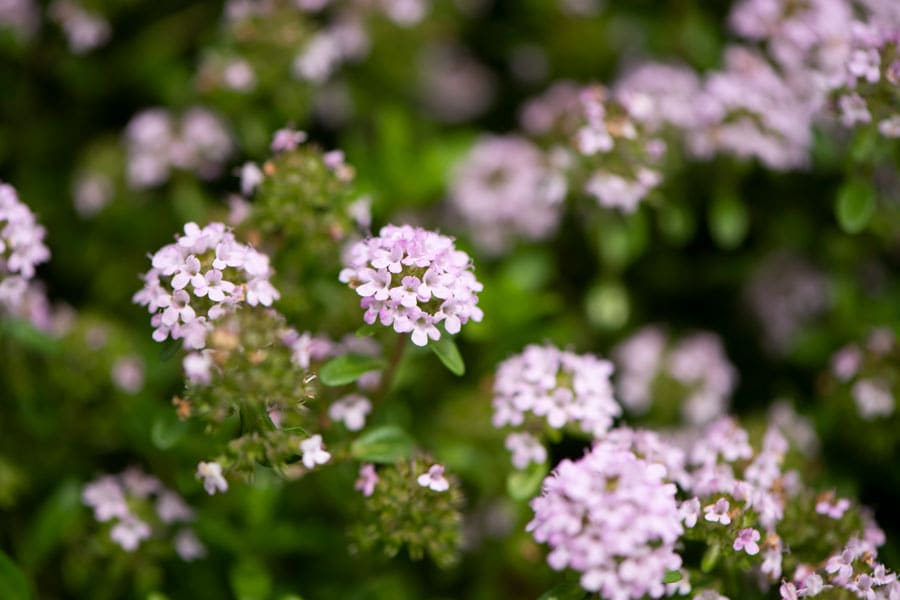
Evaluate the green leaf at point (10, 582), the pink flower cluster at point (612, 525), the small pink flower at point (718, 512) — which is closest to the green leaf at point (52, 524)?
the green leaf at point (10, 582)

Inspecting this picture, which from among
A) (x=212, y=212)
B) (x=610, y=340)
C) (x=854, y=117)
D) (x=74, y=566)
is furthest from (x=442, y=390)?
(x=854, y=117)

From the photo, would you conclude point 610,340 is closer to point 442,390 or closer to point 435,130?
point 442,390

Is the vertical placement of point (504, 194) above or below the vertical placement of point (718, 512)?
above

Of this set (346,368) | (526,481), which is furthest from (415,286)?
(526,481)

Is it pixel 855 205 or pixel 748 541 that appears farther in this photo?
pixel 855 205

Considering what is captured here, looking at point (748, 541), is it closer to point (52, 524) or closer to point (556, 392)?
point (556, 392)

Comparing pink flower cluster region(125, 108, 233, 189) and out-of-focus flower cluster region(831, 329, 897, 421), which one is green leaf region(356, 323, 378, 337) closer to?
pink flower cluster region(125, 108, 233, 189)

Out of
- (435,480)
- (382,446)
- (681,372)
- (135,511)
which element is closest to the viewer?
(435,480)
